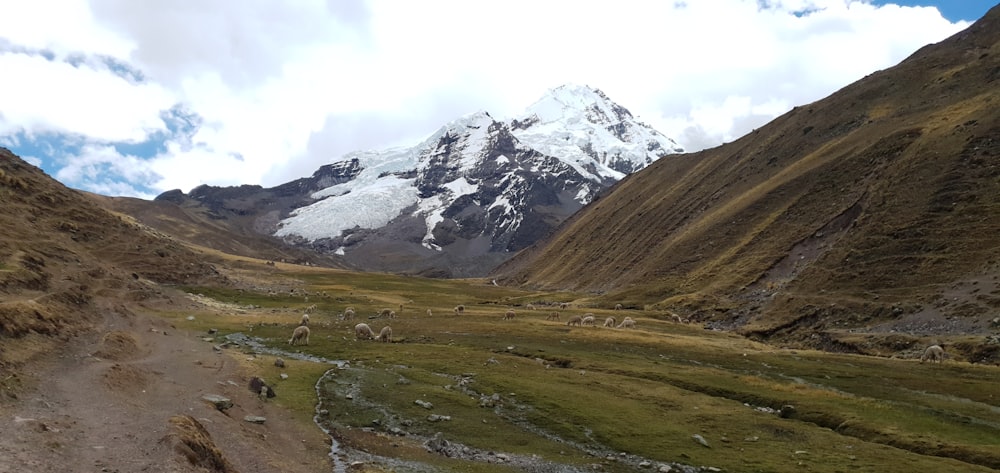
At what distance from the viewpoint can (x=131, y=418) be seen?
25.3 meters

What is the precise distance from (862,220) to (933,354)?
54.0 meters

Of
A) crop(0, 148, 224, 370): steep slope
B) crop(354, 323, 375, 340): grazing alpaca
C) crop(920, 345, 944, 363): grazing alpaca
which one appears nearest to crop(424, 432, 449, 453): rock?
crop(0, 148, 224, 370): steep slope

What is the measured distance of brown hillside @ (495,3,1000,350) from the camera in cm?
8175

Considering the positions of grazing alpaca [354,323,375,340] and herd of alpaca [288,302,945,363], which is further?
grazing alpaca [354,323,375,340]

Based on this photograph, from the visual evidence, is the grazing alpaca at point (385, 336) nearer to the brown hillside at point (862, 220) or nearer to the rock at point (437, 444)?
Answer: the rock at point (437, 444)

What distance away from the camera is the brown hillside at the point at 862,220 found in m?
81.8

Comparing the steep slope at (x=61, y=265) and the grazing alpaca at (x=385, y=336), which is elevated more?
the steep slope at (x=61, y=265)

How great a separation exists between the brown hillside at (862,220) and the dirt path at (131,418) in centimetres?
7593

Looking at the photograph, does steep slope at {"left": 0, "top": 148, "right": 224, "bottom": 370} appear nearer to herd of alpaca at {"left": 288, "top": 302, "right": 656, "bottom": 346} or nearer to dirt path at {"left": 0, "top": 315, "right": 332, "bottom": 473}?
dirt path at {"left": 0, "top": 315, "right": 332, "bottom": 473}

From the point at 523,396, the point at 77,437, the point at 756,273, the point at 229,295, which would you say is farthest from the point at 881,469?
the point at 229,295

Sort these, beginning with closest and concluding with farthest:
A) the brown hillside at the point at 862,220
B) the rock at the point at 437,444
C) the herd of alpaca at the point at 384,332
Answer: the rock at the point at 437,444 → the herd of alpaca at the point at 384,332 → the brown hillside at the point at 862,220

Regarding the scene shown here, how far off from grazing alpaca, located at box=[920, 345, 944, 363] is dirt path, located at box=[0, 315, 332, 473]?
59.9 meters

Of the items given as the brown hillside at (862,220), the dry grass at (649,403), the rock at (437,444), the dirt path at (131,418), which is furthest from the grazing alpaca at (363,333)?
the brown hillside at (862,220)

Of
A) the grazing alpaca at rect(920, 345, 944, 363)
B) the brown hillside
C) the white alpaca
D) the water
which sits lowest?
the water
